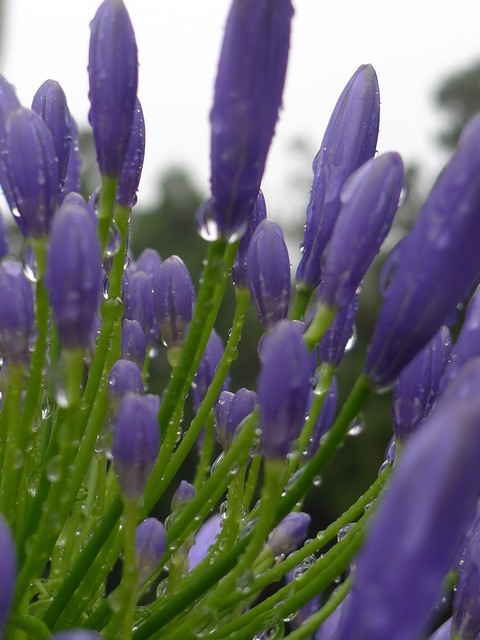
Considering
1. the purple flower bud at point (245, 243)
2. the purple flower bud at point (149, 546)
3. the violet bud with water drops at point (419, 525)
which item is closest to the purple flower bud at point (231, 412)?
the purple flower bud at point (245, 243)

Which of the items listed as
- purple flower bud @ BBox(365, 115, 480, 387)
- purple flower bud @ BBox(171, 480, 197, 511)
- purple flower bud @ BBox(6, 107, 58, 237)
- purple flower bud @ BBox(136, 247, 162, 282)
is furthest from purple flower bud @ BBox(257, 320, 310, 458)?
purple flower bud @ BBox(136, 247, 162, 282)

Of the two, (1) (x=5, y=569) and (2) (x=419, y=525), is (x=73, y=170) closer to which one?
(1) (x=5, y=569)

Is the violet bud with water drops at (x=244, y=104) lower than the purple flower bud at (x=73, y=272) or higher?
higher

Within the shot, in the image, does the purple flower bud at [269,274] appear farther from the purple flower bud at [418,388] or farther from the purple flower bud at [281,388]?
the purple flower bud at [281,388]

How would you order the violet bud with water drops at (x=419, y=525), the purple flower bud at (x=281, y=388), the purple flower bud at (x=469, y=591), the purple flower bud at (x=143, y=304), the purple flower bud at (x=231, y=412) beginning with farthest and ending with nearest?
1. the purple flower bud at (x=143, y=304)
2. the purple flower bud at (x=231, y=412)
3. the purple flower bud at (x=469, y=591)
4. the purple flower bud at (x=281, y=388)
5. the violet bud with water drops at (x=419, y=525)

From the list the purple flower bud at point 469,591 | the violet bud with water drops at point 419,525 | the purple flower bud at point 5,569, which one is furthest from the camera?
the purple flower bud at point 469,591

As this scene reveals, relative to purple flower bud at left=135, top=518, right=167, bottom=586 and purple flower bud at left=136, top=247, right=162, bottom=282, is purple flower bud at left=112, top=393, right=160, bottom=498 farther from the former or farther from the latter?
purple flower bud at left=136, top=247, right=162, bottom=282

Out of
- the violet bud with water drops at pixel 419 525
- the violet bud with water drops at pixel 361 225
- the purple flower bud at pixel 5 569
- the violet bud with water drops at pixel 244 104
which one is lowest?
the violet bud with water drops at pixel 419 525

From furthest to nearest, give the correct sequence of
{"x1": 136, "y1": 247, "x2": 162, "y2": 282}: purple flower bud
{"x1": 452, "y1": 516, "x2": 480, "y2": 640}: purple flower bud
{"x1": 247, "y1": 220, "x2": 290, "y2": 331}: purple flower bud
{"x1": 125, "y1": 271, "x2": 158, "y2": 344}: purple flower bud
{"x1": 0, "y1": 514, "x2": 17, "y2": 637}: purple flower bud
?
{"x1": 136, "y1": 247, "x2": 162, "y2": 282}: purple flower bud < {"x1": 125, "y1": 271, "x2": 158, "y2": 344}: purple flower bud < {"x1": 247, "y1": 220, "x2": 290, "y2": 331}: purple flower bud < {"x1": 452, "y1": 516, "x2": 480, "y2": 640}: purple flower bud < {"x1": 0, "y1": 514, "x2": 17, "y2": 637}: purple flower bud
